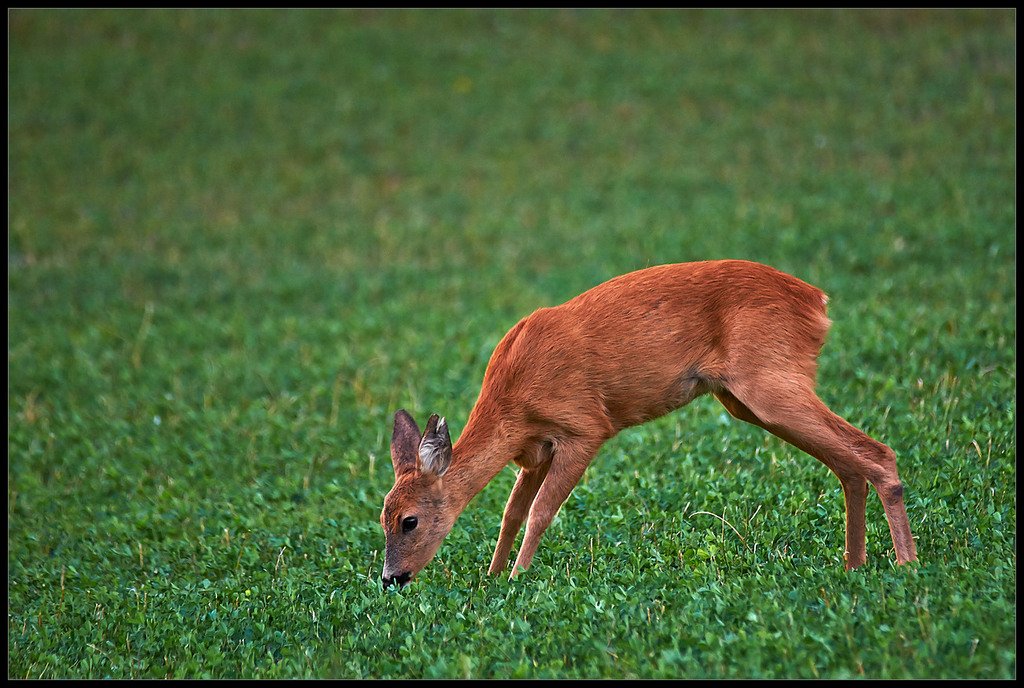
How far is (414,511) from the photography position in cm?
557

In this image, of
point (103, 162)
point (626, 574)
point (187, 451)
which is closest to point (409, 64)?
point (103, 162)

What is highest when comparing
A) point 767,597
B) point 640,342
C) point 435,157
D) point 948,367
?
point 640,342

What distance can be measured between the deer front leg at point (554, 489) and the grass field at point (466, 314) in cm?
15

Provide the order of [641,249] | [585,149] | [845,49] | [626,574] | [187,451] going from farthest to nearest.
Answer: [845,49] < [585,149] < [641,249] < [187,451] < [626,574]

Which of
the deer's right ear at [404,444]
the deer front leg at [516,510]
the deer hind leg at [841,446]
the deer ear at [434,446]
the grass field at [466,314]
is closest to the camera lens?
the grass field at [466,314]

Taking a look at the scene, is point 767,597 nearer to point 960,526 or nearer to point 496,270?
point 960,526

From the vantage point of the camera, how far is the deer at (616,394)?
5547mm

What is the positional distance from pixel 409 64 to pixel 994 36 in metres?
10.2

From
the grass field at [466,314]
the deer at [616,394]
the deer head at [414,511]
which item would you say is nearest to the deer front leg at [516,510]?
the deer at [616,394]

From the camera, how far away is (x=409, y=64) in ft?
66.5

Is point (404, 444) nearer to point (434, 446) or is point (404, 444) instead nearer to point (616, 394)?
point (434, 446)

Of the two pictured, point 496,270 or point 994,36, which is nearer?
point 496,270

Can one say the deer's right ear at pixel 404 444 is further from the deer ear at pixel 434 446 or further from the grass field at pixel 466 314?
the grass field at pixel 466 314

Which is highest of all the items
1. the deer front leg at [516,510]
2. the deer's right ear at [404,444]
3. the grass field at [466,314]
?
the deer's right ear at [404,444]
